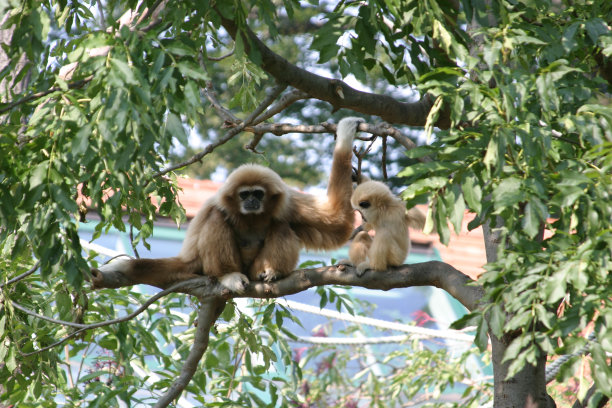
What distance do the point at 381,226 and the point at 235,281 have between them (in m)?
1.05

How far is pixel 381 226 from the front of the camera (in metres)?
3.96

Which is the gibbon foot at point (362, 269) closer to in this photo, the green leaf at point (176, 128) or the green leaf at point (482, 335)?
the green leaf at point (482, 335)

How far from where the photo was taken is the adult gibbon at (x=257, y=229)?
173 inches

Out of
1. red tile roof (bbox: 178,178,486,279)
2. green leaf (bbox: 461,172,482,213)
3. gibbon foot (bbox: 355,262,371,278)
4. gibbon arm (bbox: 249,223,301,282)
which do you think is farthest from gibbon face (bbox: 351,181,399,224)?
red tile roof (bbox: 178,178,486,279)

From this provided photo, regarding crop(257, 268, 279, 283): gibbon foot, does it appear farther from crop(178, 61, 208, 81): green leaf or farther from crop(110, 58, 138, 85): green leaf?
crop(110, 58, 138, 85): green leaf

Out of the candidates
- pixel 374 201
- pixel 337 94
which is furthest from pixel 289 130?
pixel 374 201

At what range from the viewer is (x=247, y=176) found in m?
4.89

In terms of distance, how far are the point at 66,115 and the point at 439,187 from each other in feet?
4.09

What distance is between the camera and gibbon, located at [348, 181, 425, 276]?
3754 millimetres

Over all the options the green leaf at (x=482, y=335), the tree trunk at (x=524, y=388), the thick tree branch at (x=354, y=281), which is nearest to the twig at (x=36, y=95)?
the thick tree branch at (x=354, y=281)

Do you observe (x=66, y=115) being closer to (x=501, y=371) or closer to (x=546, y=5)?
(x=546, y=5)

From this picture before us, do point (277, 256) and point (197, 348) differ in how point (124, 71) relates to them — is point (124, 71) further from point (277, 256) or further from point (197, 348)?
point (277, 256)

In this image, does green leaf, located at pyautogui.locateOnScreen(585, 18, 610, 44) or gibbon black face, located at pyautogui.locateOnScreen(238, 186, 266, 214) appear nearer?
green leaf, located at pyautogui.locateOnScreen(585, 18, 610, 44)

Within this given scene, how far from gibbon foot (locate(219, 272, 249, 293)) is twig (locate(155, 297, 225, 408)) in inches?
4.4
